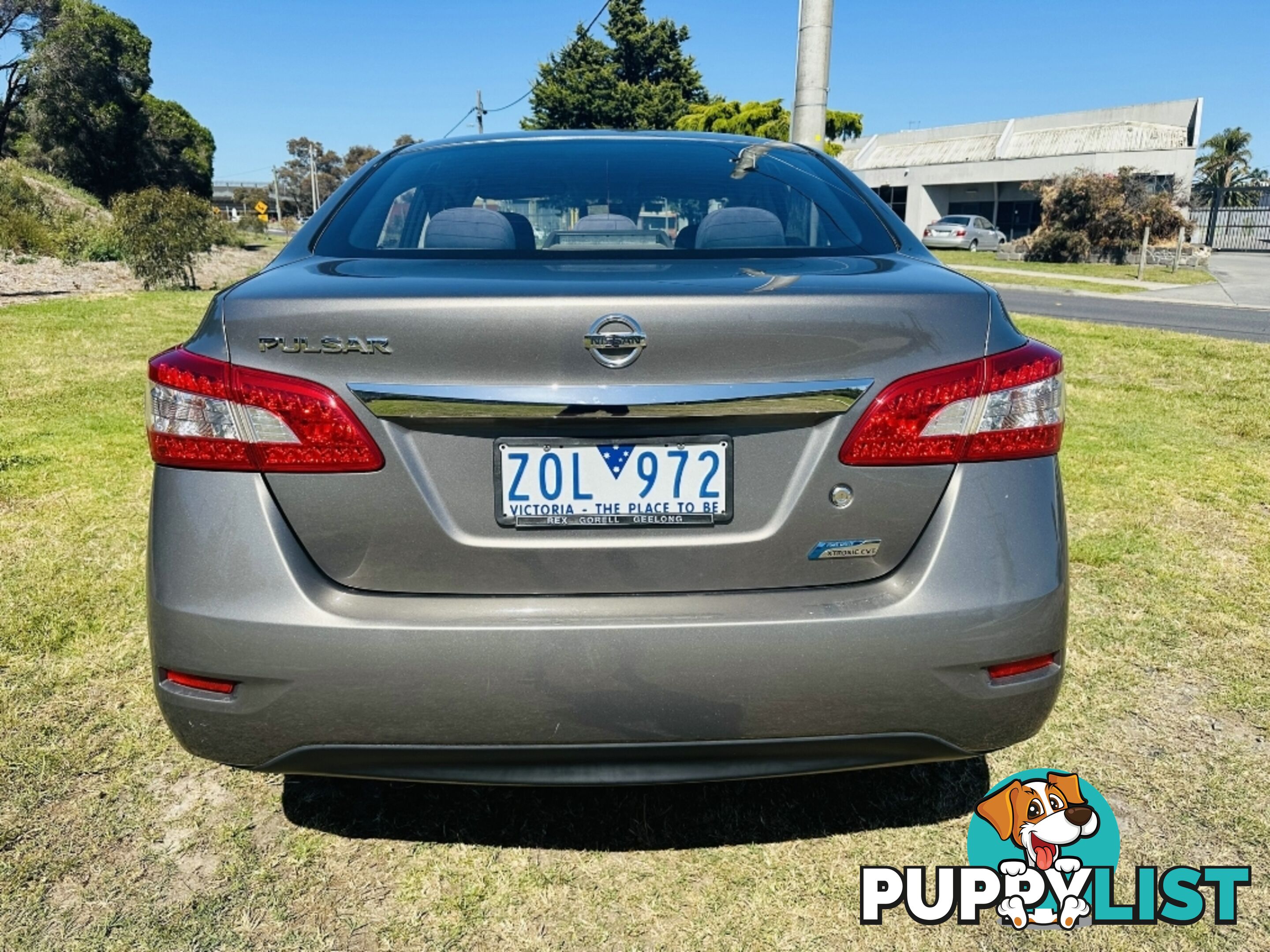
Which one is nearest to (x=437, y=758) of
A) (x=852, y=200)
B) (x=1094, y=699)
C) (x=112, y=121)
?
(x=852, y=200)

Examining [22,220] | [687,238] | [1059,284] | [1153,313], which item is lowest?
[1153,313]

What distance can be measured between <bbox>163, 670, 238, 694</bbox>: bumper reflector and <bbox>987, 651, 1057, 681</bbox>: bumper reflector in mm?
1325

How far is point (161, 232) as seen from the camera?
13.8m

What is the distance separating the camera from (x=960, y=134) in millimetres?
45031

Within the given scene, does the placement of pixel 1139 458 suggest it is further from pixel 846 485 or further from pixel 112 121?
pixel 112 121

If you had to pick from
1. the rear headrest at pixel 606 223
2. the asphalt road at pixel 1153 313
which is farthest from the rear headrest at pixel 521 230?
the asphalt road at pixel 1153 313

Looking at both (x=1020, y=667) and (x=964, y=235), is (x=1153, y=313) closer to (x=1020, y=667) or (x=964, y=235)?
(x=1020, y=667)

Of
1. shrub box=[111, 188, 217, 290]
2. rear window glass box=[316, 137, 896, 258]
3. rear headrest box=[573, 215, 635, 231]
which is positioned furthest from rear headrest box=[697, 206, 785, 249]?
shrub box=[111, 188, 217, 290]

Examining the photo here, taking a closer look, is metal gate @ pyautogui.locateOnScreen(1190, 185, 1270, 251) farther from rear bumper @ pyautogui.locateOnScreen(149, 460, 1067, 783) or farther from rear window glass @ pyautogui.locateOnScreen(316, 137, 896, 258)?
rear bumper @ pyautogui.locateOnScreen(149, 460, 1067, 783)

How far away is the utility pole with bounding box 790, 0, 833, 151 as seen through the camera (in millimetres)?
7125

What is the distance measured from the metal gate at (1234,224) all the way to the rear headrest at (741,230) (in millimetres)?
42539

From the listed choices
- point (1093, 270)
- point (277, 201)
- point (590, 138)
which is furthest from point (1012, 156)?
point (277, 201)

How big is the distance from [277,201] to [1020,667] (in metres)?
84.3

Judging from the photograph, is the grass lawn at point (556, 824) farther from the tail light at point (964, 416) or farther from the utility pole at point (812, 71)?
the utility pole at point (812, 71)
